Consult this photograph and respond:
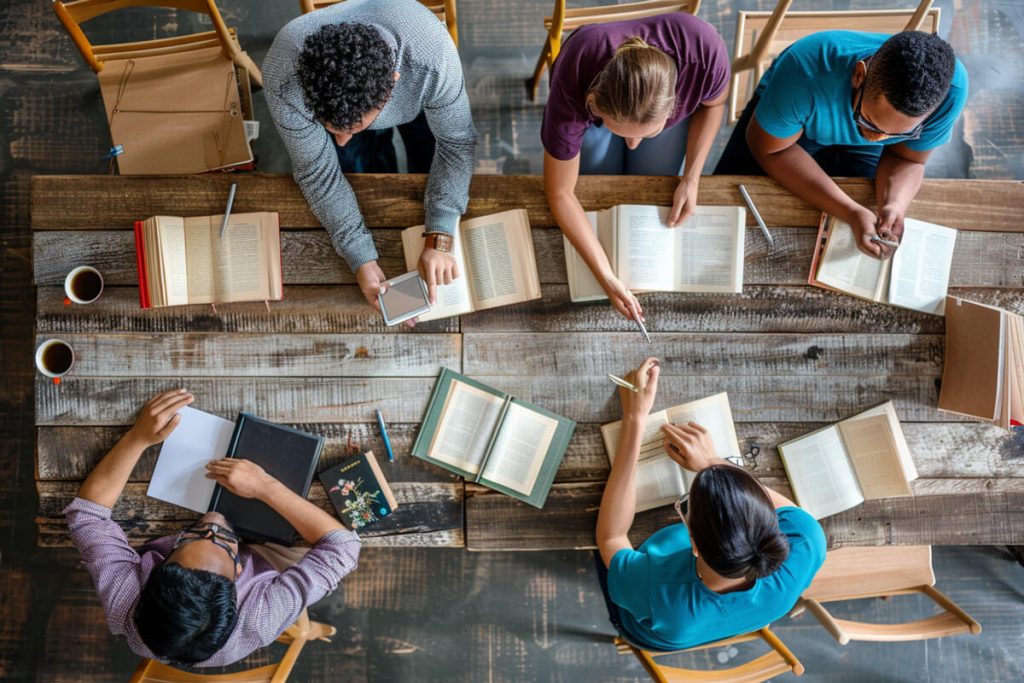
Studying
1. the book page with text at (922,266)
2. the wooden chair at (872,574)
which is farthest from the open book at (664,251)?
the wooden chair at (872,574)

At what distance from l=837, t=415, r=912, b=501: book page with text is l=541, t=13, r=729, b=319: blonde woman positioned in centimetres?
68

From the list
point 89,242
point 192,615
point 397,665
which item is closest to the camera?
point 192,615

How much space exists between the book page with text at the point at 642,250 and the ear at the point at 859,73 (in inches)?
22.2

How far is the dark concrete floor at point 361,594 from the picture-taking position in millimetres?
2318

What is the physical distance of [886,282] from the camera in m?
1.76

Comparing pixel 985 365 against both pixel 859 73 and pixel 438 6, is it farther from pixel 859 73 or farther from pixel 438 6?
pixel 438 6

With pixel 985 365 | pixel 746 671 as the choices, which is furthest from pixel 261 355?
pixel 985 365

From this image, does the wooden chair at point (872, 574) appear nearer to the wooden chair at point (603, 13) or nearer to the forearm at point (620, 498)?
the forearm at point (620, 498)

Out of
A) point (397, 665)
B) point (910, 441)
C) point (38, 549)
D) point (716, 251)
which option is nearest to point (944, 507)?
point (910, 441)

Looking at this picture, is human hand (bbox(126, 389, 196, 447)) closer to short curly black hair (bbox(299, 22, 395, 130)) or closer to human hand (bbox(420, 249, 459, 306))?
human hand (bbox(420, 249, 459, 306))

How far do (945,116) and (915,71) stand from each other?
0.96ft

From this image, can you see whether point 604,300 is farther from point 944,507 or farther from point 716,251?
point 944,507

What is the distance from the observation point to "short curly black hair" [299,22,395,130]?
1.25 m

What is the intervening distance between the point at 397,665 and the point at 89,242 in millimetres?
1732
